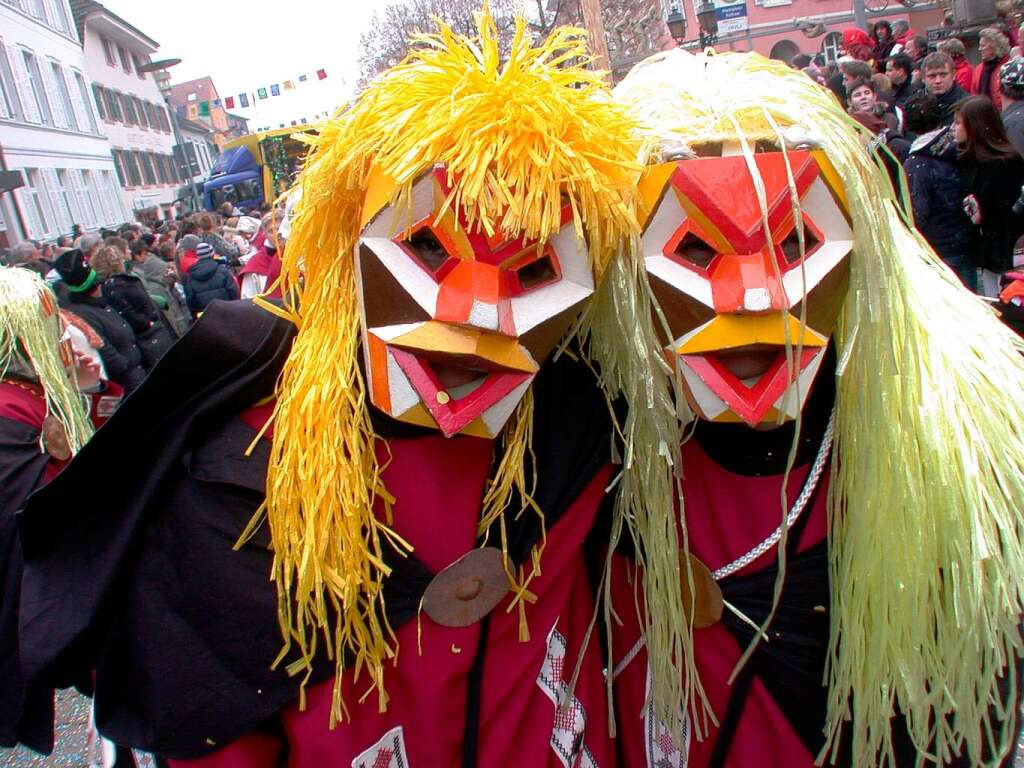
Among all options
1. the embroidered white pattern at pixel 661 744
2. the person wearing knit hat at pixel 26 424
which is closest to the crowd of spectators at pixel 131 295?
the person wearing knit hat at pixel 26 424

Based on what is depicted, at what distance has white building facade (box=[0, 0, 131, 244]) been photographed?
1745 centimetres

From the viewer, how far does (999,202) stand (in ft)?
13.1

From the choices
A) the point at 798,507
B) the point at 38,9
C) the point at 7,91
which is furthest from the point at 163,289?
the point at 38,9

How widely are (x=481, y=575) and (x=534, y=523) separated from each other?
0.41 ft

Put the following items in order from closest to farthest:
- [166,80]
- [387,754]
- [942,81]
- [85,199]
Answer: [387,754], [942,81], [85,199], [166,80]

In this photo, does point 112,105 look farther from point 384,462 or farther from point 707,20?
point 384,462

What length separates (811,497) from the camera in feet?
4.73

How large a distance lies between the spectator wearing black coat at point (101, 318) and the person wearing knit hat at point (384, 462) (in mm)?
3661

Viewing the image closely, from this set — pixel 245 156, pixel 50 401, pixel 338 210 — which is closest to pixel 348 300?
pixel 338 210

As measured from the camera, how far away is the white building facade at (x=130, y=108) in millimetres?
25594

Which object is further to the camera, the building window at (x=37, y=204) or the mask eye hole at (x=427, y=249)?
the building window at (x=37, y=204)

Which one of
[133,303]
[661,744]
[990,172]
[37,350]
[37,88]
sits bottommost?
[661,744]

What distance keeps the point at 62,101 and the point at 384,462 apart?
23697 millimetres

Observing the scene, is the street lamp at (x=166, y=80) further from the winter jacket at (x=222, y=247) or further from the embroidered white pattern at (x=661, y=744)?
the embroidered white pattern at (x=661, y=744)
